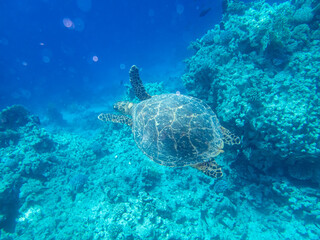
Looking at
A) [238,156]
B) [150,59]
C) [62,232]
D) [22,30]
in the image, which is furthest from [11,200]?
[22,30]

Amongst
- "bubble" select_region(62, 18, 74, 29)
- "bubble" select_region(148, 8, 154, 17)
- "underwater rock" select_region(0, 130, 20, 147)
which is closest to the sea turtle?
"underwater rock" select_region(0, 130, 20, 147)

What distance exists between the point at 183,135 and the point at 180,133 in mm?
93

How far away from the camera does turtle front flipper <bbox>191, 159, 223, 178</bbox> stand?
3.94 metres

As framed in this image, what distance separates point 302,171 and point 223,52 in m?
5.72

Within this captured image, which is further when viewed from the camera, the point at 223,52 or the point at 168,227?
the point at 223,52

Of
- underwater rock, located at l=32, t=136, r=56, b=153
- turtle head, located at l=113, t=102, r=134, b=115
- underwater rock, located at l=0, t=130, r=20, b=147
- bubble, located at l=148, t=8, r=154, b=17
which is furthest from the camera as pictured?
bubble, located at l=148, t=8, r=154, b=17

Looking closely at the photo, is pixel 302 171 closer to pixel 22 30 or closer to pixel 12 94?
pixel 12 94

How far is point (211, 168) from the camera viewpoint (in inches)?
160

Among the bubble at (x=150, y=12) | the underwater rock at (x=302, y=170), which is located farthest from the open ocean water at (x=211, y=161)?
the bubble at (x=150, y=12)

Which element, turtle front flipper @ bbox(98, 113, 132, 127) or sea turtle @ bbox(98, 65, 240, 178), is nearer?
sea turtle @ bbox(98, 65, 240, 178)

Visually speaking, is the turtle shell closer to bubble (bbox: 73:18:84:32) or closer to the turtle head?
the turtle head

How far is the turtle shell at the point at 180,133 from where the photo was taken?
3875mm

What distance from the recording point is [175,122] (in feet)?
12.9

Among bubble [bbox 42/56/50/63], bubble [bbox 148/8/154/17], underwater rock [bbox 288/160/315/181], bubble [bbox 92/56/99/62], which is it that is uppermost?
bubble [bbox 42/56/50/63]
